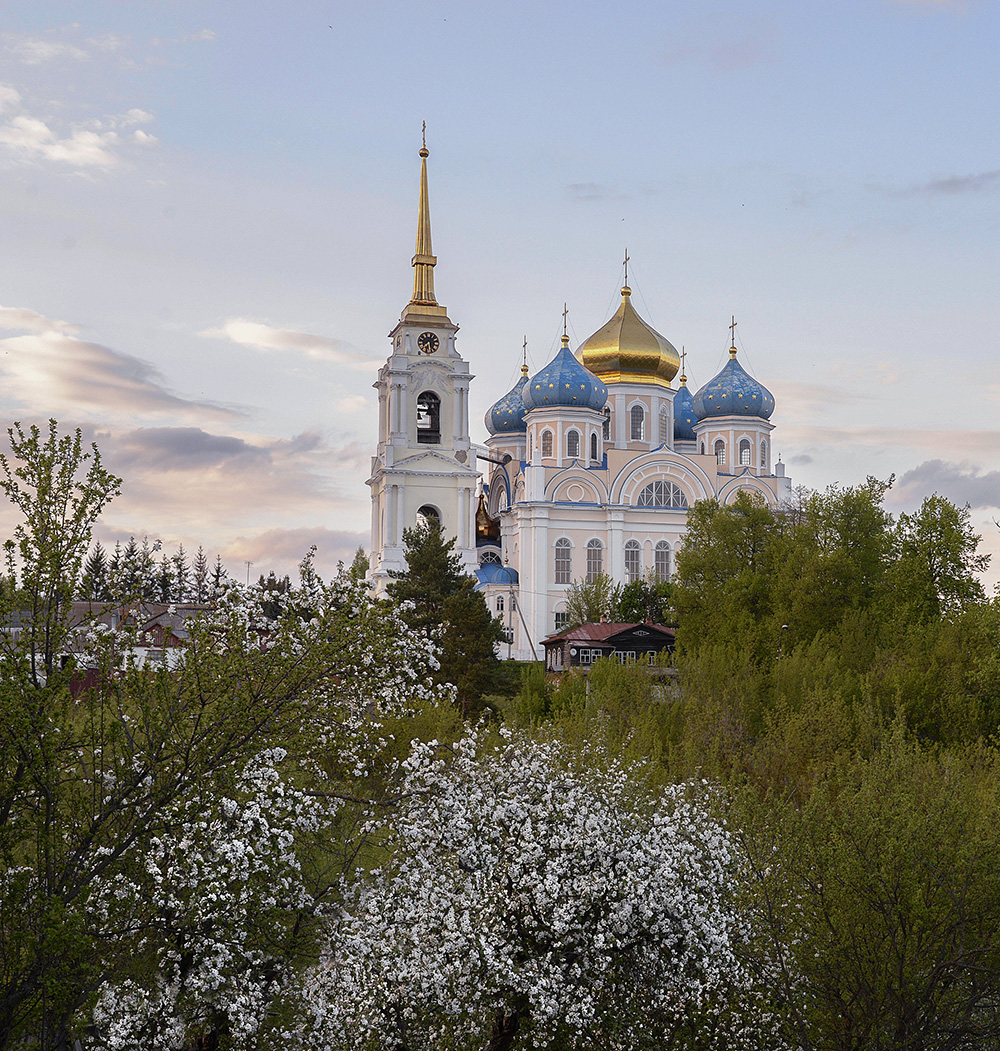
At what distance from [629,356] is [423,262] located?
11.5 m

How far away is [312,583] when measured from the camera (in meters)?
14.9

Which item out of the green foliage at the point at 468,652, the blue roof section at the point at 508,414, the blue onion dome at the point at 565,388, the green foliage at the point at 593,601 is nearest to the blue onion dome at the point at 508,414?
the blue roof section at the point at 508,414

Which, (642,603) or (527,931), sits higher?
(642,603)

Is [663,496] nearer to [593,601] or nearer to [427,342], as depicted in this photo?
[593,601]

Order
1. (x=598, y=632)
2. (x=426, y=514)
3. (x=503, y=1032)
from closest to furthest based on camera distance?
(x=503, y=1032)
(x=598, y=632)
(x=426, y=514)

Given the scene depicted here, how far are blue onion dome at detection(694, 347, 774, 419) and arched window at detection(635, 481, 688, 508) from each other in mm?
6472

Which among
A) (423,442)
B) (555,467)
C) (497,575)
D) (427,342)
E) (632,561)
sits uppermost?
(427,342)

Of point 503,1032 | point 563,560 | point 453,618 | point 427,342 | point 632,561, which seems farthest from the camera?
point 427,342

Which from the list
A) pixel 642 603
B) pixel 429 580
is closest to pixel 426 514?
pixel 642 603

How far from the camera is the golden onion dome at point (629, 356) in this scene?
67812 millimetres

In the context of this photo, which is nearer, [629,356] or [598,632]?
[598,632]

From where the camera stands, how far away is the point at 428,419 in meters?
64.2

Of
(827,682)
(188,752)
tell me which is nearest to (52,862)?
(188,752)

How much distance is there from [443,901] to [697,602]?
24.7 metres
